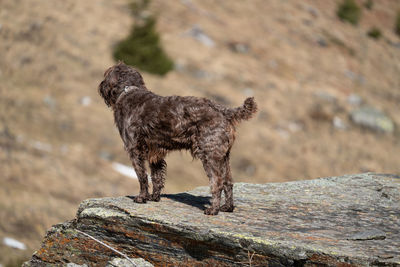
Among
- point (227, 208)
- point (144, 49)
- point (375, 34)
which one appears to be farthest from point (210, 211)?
point (375, 34)

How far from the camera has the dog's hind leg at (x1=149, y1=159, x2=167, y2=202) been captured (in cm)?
744

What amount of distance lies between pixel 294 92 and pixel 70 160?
17.7m

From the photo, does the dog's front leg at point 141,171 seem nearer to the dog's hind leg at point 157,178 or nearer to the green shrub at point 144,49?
the dog's hind leg at point 157,178

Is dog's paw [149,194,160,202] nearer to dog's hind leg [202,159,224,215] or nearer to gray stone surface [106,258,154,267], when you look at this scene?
dog's hind leg [202,159,224,215]

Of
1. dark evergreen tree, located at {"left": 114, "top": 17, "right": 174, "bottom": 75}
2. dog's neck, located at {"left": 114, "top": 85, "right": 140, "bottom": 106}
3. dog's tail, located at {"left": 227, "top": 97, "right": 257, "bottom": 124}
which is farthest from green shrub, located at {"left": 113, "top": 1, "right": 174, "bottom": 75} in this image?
dog's tail, located at {"left": 227, "top": 97, "right": 257, "bottom": 124}

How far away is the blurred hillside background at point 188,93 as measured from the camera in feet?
67.9

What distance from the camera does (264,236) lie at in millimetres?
5773

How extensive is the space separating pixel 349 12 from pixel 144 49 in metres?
28.7

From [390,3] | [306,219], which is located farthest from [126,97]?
[390,3]

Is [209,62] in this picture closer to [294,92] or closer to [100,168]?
[294,92]

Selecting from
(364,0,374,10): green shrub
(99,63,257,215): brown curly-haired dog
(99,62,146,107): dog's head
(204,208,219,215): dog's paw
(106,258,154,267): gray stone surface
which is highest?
(364,0,374,10): green shrub

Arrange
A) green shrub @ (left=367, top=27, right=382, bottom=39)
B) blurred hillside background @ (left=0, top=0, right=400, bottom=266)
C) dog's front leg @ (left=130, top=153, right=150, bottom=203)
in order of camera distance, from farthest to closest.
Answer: green shrub @ (left=367, top=27, right=382, bottom=39)
blurred hillside background @ (left=0, top=0, right=400, bottom=266)
dog's front leg @ (left=130, top=153, right=150, bottom=203)

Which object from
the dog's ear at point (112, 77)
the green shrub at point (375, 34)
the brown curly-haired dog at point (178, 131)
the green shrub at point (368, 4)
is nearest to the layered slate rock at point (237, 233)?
the brown curly-haired dog at point (178, 131)

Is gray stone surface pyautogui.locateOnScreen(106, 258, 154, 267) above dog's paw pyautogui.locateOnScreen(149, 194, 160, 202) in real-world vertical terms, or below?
below
